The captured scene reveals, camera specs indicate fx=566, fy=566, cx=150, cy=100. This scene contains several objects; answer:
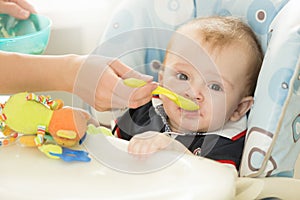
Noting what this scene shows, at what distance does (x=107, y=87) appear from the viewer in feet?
2.74

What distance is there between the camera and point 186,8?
1183 millimetres

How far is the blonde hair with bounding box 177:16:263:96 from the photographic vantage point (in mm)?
1054

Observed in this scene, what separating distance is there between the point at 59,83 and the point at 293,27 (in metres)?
0.39

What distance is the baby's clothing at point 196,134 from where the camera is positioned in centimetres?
97

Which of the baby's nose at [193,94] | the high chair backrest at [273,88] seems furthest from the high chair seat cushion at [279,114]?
the baby's nose at [193,94]

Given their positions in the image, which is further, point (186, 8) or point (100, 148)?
point (186, 8)

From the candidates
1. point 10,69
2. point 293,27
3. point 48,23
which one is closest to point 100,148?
point 10,69

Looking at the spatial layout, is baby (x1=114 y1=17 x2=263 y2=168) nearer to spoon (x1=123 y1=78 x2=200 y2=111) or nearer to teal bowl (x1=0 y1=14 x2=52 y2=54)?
spoon (x1=123 y1=78 x2=200 y2=111)

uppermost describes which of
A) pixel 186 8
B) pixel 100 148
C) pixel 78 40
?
pixel 186 8

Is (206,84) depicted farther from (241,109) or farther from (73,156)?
(73,156)

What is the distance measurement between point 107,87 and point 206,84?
21cm

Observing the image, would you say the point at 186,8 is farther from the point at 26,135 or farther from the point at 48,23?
the point at 26,135

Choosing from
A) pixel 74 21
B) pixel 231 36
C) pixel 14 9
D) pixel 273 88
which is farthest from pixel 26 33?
pixel 273 88

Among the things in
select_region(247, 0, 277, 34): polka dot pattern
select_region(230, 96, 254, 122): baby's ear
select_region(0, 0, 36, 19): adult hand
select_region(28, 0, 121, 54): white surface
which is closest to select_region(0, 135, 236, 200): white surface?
select_region(230, 96, 254, 122): baby's ear
